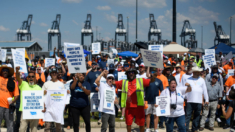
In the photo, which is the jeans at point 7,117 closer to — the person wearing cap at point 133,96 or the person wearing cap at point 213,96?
the person wearing cap at point 133,96

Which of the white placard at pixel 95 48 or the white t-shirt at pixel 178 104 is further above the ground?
the white placard at pixel 95 48

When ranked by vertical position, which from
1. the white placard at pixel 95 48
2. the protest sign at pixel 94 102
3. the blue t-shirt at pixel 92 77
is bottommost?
the protest sign at pixel 94 102

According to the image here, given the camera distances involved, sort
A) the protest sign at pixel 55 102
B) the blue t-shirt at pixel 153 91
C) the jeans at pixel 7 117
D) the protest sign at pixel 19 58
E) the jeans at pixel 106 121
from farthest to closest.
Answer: the blue t-shirt at pixel 153 91
the protest sign at pixel 19 58
the jeans at pixel 106 121
the protest sign at pixel 55 102
the jeans at pixel 7 117

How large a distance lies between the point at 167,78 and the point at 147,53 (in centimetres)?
212

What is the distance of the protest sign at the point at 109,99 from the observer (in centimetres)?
659

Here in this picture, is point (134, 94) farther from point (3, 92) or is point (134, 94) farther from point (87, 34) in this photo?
point (87, 34)

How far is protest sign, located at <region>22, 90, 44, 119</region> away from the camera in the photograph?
6.07m

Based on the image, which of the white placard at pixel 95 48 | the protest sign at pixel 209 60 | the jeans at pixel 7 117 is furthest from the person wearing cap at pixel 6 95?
the white placard at pixel 95 48

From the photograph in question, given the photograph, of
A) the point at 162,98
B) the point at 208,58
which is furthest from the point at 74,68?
the point at 208,58

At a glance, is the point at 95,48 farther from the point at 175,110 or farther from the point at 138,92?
the point at 175,110

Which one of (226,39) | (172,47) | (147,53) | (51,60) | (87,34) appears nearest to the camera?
(147,53)

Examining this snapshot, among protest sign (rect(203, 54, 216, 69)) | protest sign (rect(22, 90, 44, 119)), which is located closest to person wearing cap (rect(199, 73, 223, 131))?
protest sign (rect(203, 54, 216, 69))

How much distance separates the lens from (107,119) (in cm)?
658

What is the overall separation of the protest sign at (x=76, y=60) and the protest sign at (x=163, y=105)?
7.22ft
